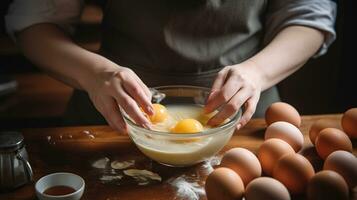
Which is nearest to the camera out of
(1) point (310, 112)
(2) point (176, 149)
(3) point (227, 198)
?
(3) point (227, 198)

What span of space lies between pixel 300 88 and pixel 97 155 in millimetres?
1386

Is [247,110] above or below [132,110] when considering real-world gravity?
below

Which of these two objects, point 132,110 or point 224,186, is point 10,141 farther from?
point 224,186

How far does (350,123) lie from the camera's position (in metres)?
1.31

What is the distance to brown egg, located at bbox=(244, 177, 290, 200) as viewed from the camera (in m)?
0.98

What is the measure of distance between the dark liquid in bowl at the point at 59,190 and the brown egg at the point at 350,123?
28.7 inches

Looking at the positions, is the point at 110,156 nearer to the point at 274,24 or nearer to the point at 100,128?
the point at 100,128

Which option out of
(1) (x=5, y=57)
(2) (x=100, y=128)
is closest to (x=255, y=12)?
(2) (x=100, y=128)

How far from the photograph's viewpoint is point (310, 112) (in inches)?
94.3

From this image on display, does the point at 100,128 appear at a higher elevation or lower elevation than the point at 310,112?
higher

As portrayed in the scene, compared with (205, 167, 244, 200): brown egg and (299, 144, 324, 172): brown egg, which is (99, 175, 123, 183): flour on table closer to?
(205, 167, 244, 200): brown egg

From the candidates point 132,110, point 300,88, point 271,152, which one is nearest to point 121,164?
point 132,110

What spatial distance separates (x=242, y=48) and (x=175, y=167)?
57cm

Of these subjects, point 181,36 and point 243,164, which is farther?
point 181,36
